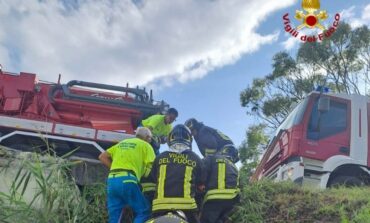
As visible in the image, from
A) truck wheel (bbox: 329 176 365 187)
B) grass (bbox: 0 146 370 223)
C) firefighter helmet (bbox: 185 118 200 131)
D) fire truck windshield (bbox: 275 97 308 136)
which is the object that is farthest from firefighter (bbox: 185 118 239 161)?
truck wheel (bbox: 329 176 365 187)

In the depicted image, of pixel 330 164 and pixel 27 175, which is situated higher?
pixel 330 164

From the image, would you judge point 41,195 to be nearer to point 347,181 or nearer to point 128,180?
point 128,180

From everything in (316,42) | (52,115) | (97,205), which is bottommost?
(97,205)

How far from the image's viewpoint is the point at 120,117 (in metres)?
9.44

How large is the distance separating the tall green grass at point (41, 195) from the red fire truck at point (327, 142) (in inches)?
170

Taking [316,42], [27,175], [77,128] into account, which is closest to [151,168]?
[27,175]

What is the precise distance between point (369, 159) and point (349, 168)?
412 millimetres

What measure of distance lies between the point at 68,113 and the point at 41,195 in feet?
14.9

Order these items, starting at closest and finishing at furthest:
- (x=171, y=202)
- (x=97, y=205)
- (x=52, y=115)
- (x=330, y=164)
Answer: (x=171, y=202)
(x=97, y=205)
(x=330, y=164)
(x=52, y=115)

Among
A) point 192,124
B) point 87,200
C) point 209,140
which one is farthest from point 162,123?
point 87,200

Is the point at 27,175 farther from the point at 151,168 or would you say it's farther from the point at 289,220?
the point at 289,220

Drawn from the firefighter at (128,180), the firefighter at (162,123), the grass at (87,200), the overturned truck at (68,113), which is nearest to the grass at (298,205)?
the grass at (87,200)

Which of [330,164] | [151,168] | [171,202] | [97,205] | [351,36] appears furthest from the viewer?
→ [351,36]

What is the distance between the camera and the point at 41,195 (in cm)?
497
